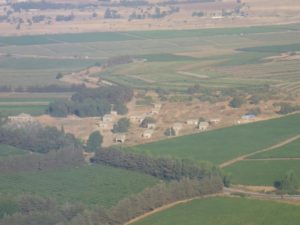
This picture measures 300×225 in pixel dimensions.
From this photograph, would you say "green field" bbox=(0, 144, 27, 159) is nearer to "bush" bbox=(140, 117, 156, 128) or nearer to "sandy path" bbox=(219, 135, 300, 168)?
"bush" bbox=(140, 117, 156, 128)

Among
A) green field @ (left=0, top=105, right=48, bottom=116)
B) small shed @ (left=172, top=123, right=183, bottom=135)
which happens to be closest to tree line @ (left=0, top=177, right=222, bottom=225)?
small shed @ (left=172, top=123, right=183, bottom=135)

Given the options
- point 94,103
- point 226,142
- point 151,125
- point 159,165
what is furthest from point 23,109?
point 159,165

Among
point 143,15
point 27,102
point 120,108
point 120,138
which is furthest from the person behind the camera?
point 143,15

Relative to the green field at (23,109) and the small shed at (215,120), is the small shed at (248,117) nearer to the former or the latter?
the small shed at (215,120)

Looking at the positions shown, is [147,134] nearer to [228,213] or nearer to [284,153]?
[284,153]

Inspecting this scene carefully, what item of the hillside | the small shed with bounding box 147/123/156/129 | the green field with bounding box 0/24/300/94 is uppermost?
the small shed with bounding box 147/123/156/129

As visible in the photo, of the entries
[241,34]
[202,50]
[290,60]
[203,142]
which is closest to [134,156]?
[203,142]
